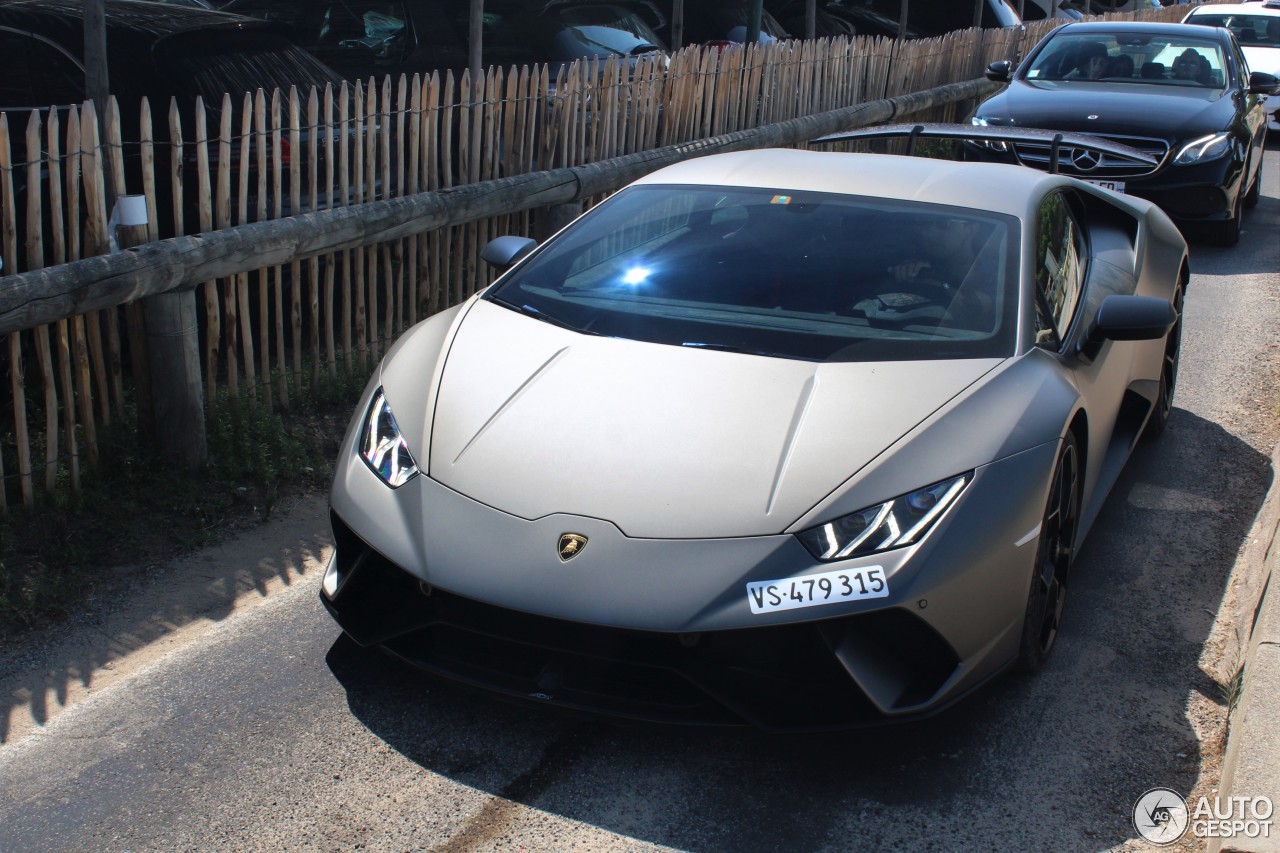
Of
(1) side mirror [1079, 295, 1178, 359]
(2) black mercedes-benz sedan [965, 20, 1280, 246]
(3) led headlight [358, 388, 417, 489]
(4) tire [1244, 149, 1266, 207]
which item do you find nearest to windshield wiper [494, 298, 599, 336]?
(3) led headlight [358, 388, 417, 489]

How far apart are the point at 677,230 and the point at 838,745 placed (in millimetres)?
1962

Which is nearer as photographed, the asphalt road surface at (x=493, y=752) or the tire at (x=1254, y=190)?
the asphalt road surface at (x=493, y=752)

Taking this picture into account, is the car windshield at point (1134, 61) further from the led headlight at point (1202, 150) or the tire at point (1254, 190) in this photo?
the led headlight at point (1202, 150)

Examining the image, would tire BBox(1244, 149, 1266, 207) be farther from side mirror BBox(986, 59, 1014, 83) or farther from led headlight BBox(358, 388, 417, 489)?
led headlight BBox(358, 388, 417, 489)

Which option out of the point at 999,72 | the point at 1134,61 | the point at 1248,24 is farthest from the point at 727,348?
the point at 1248,24

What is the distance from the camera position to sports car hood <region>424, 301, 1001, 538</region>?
332cm

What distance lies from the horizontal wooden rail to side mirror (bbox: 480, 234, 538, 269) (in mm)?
948

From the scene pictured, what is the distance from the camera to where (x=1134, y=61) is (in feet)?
37.0

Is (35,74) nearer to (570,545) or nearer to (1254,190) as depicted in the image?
(570,545)

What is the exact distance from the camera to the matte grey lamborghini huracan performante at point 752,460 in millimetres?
3201

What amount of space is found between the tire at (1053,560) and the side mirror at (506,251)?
6.79 ft

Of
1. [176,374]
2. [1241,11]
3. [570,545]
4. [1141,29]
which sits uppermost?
[1241,11]

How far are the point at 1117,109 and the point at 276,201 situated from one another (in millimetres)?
7099

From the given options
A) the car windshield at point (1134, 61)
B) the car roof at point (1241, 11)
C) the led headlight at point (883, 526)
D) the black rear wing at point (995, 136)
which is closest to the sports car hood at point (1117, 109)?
the car windshield at point (1134, 61)
